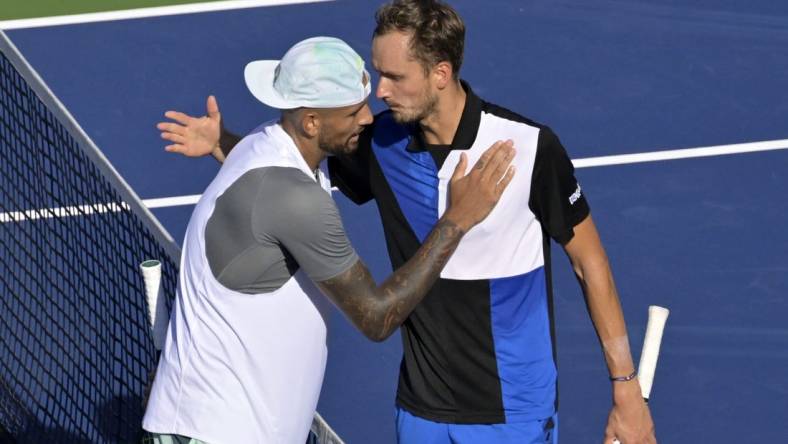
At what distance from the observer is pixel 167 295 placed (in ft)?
19.7

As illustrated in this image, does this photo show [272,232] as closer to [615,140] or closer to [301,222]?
[301,222]

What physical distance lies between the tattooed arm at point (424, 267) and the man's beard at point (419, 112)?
221 mm

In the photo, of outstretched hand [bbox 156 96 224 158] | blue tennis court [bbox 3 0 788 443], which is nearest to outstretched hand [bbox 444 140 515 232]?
outstretched hand [bbox 156 96 224 158]

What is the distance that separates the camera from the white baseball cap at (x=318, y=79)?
15.4 feet

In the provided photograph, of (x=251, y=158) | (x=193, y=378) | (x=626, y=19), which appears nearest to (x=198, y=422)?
(x=193, y=378)

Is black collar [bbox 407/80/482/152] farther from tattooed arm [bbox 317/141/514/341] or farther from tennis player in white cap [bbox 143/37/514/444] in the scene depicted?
tennis player in white cap [bbox 143/37/514/444]

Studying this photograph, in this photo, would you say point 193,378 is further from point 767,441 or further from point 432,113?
point 767,441

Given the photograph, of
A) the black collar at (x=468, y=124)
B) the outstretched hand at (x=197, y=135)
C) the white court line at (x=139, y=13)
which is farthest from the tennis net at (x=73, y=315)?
the white court line at (x=139, y=13)

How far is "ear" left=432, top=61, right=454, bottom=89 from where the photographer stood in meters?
5.20

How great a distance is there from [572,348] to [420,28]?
331cm

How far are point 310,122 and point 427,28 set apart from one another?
65 cm

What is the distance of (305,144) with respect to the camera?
4.80 meters

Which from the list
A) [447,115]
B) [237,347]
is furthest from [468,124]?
[237,347]

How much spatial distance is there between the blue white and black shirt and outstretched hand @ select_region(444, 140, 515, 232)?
0.10m
